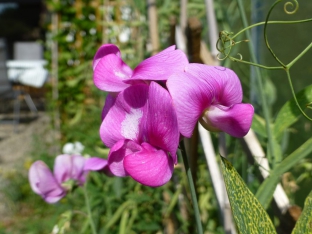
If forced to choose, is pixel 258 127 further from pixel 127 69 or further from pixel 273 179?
pixel 127 69

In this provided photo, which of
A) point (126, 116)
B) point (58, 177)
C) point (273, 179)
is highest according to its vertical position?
point (126, 116)

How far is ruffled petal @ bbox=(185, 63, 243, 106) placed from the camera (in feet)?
1.40

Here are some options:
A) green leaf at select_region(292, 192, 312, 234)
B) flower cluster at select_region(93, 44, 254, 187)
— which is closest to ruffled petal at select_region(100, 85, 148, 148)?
flower cluster at select_region(93, 44, 254, 187)

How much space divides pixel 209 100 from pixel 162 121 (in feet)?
0.17

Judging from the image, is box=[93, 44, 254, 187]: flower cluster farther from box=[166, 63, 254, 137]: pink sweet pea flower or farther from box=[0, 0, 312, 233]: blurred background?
box=[0, 0, 312, 233]: blurred background

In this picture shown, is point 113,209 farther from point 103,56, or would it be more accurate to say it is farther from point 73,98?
point 73,98

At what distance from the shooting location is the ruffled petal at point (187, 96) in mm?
406

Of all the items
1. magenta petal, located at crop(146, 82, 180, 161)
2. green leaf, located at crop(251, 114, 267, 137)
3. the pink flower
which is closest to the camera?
magenta petal, located at crop(146, 82, 180, 161)

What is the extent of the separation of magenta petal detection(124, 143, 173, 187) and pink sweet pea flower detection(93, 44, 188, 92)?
0.06 metres

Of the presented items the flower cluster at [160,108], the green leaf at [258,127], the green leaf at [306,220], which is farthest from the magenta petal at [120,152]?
the green leaf at [258,127]

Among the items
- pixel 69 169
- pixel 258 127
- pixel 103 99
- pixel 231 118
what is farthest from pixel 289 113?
pixel 103 99

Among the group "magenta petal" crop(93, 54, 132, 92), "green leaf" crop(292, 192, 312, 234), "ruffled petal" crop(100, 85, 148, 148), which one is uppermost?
"magenta petal" crop(93, 54, 132, 92)

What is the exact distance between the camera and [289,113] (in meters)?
0.66

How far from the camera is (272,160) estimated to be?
675 mm
